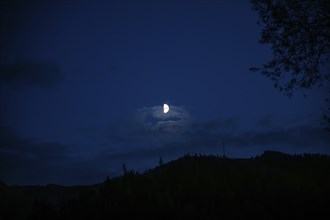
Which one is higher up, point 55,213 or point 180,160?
point 180,160

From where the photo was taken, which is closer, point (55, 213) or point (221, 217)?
point (221, 217)

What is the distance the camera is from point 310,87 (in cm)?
1617

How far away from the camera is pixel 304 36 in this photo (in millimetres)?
15742

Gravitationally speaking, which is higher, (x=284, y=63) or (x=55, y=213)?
(x=284, y=63)

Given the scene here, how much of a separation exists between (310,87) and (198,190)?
7134mm

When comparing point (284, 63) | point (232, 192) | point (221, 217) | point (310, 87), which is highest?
point (284, 63)

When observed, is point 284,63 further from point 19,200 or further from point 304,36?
point 19,200

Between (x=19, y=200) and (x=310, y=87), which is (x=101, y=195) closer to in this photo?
(x=19, y=200)

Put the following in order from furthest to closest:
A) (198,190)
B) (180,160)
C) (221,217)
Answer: (180,160) → (198,190) → (221,217)

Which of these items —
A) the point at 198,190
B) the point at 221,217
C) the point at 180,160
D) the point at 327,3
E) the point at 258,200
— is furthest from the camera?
the point at 180,160

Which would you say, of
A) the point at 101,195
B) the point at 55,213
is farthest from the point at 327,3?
the point at 55,213

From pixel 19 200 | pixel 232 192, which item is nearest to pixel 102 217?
pixel 232 192

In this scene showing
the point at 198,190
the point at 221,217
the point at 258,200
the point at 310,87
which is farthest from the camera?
the point at 310,87

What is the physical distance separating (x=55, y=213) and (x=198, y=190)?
16.8 feet
